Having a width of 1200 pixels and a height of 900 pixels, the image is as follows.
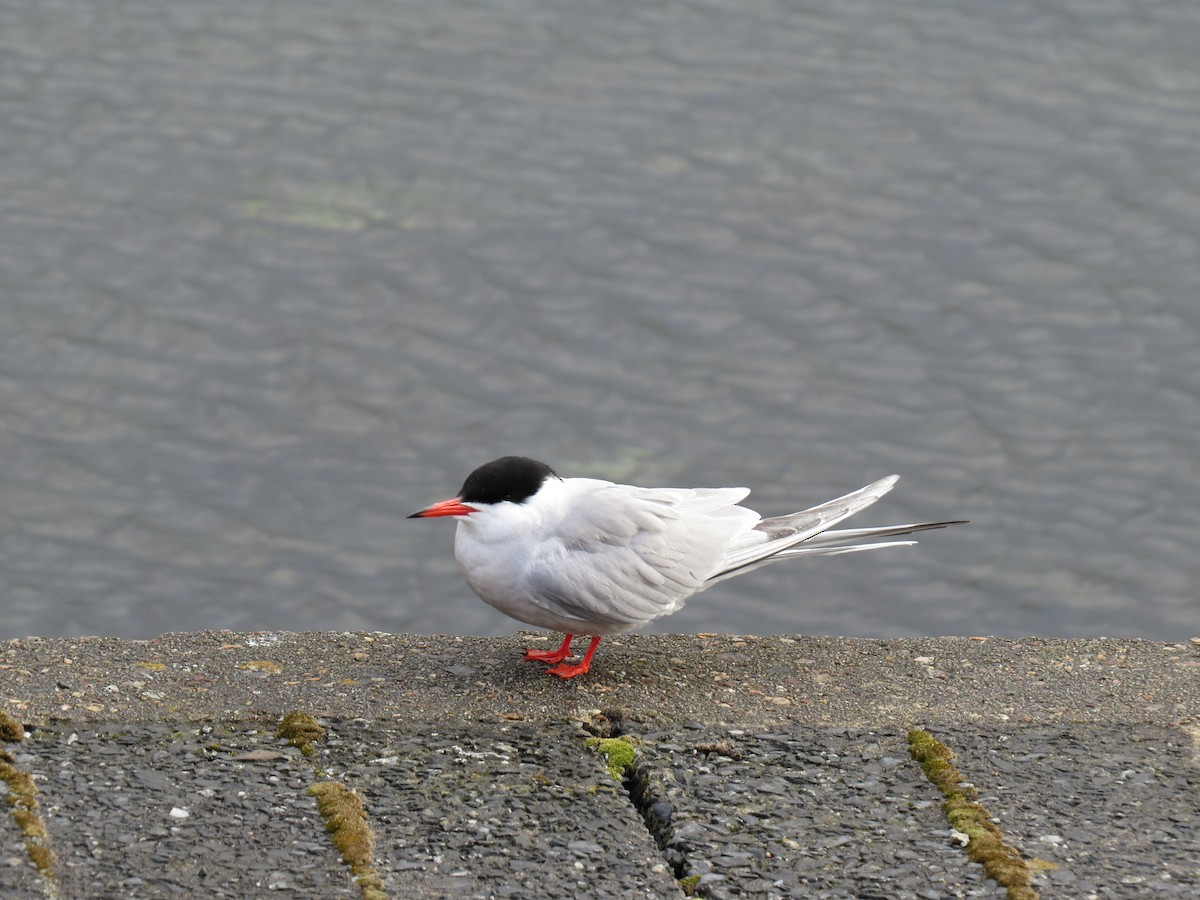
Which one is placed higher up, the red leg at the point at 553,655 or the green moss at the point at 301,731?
the green moss at the point at 301,731

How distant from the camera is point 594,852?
11.6 feet

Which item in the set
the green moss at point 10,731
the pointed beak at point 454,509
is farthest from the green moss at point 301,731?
the pointed beak at point 454,509

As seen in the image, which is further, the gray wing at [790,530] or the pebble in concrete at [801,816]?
the gray wing at [790,530]

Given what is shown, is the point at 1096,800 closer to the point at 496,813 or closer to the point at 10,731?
the point at 496,813

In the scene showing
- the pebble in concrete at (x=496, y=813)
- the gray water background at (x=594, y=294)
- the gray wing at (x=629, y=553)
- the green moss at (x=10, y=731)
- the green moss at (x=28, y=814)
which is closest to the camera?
the green moss at (x=28, y=814)

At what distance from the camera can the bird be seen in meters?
4.54

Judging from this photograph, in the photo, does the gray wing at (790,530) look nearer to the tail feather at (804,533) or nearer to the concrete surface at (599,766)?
the tail feather at (804,533)

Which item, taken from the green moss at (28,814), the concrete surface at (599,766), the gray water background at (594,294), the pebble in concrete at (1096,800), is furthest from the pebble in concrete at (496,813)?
the gray water background at (594,294)

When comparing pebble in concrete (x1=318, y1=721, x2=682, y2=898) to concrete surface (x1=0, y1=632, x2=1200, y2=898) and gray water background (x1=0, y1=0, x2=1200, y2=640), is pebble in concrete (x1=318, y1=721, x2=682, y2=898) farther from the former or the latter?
gray water background (x1=0, y1=0, x2=1200, y2=640)

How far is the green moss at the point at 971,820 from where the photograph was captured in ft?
11.3

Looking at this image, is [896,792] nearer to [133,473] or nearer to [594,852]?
[594,852]

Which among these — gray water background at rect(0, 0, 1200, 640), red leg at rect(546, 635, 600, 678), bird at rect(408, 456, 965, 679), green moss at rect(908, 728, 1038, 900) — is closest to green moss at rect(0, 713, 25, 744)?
Result: bird at rect(408, 456, 965, 679)

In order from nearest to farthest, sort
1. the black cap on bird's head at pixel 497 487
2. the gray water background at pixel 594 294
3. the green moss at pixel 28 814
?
the green moss at pixel 28 814 < the black cap on bird's head at pixel 497 487 < the gray water background at pixel 594 294

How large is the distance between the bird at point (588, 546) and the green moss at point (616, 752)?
22.0 inches
